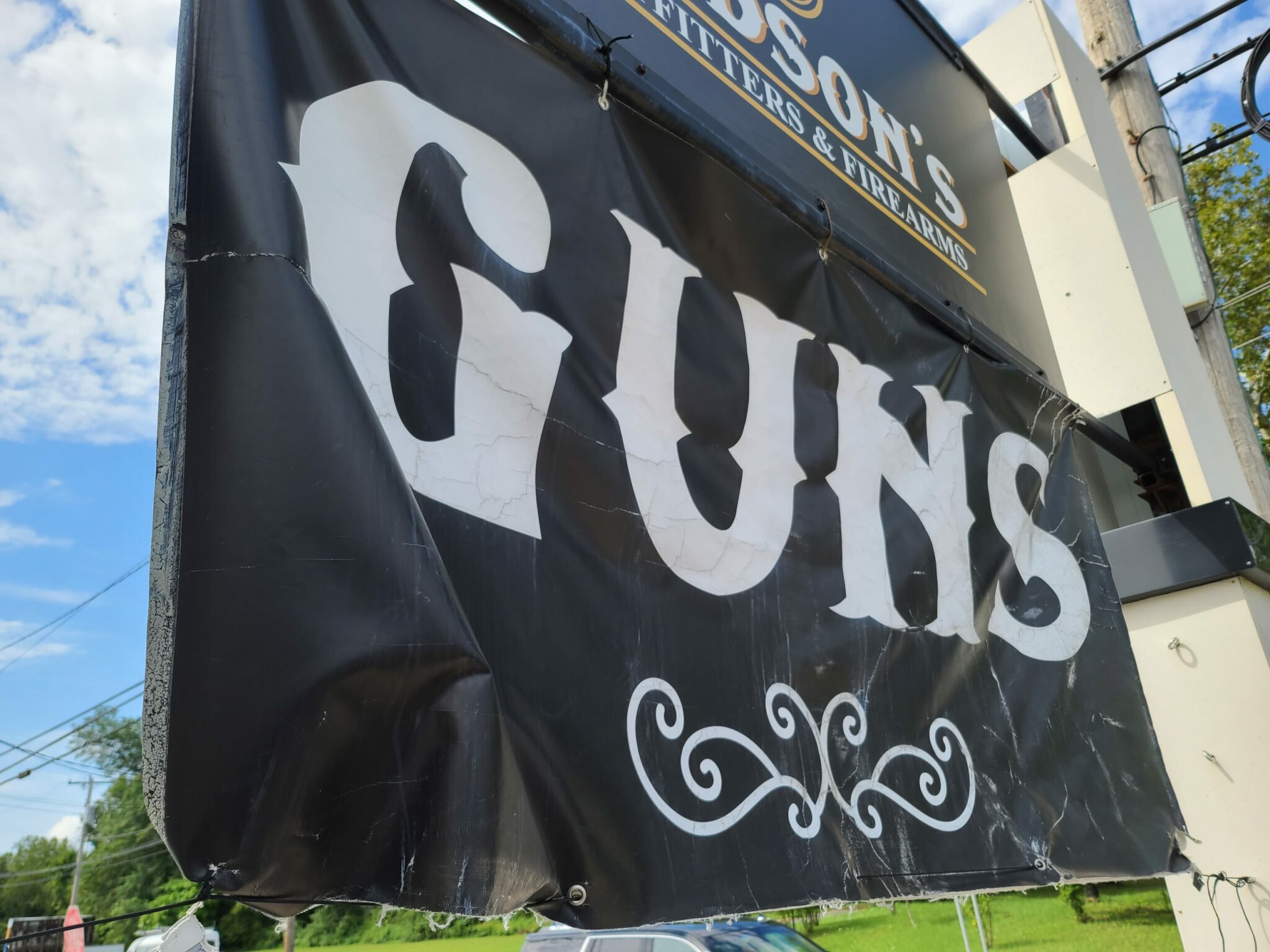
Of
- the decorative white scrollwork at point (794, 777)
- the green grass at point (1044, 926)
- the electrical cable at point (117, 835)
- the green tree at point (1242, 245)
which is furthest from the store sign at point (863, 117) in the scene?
the electrical cable at point (117, 835)

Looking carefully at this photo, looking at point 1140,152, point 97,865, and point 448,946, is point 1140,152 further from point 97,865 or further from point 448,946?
point 97,865

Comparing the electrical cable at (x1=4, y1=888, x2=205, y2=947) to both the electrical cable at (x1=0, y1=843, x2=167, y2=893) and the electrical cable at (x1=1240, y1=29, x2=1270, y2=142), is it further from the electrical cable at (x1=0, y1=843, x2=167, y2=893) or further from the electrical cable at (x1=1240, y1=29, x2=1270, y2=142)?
the electrical cable at (x1=0, y1=843, x2=167, y2=893)

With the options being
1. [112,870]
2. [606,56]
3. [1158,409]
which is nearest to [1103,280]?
[1158,409]

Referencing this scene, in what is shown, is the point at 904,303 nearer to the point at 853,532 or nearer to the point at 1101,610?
the point at 853,532

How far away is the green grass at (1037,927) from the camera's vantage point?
31.3 feet

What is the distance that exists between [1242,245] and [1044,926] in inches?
393

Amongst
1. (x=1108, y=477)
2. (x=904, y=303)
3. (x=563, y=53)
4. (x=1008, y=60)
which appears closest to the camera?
(x=563, y=53)

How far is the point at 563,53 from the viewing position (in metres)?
1.64

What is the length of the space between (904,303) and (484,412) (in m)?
1.58

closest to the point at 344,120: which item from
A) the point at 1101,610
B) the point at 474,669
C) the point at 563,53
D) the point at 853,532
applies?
the point at 563,53

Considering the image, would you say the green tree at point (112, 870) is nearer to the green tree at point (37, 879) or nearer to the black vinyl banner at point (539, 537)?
the green tree at point (37, 879)

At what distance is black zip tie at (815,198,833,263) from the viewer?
7.06 feet

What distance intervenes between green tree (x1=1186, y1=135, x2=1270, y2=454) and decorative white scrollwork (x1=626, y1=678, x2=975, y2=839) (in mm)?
13740

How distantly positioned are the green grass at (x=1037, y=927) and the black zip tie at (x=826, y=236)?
8.21m
